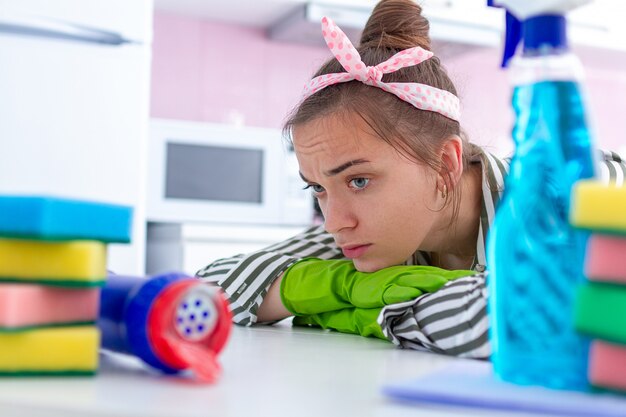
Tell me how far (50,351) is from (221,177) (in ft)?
8.86

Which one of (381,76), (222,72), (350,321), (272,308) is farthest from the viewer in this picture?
(222,72)

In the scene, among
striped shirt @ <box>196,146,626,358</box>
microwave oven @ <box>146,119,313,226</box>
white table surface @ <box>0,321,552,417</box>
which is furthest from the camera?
microwave oven @ <box>146,119,313,226</box>

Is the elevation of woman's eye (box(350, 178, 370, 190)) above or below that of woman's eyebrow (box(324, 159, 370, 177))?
below

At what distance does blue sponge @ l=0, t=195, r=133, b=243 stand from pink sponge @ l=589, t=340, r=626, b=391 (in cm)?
27

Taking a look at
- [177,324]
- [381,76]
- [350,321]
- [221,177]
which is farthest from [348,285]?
[221,177]

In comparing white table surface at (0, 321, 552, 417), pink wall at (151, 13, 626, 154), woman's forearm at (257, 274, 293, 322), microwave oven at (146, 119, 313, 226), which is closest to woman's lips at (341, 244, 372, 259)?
woman's forearm at (257, 274, 293, 322)

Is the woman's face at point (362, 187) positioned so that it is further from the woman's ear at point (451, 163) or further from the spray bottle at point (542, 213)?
the spray bottle at point (542, 213)

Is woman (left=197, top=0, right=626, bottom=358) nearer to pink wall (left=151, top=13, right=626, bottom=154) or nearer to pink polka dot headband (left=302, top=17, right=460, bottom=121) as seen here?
pink polka dot headband (left=302, top=17, right=460, bottom=121)

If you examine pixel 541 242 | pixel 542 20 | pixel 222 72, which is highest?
pixel 222 72

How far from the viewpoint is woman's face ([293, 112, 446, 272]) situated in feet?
3.44

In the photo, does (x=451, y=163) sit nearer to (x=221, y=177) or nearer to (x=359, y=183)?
(x=359, y=183)

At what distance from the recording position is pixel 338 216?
1.04 meters

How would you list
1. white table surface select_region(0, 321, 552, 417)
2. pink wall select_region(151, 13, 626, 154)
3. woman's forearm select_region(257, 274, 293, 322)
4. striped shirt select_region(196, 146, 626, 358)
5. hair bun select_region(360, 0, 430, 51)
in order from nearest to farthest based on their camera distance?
white table surface select_region(0, 321, 552, 417) → striped shirt select_region(196, 146, 626, 358) → woman's forearm select_region(257, 274, 293, 322) → hair bun select_region(360, 0, 430, 51) → pink wall select_region(151, 13, 626, 154)

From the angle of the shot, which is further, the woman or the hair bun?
the hair bun
